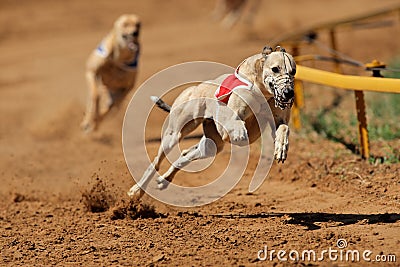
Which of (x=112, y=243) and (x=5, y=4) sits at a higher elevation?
(x=5, y=4)

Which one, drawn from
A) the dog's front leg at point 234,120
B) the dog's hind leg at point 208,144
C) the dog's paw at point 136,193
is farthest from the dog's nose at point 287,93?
the dog's paw at point 136,193

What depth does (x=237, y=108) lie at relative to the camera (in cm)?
428

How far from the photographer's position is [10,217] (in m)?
5.20

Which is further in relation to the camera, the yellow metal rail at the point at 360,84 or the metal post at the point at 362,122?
the metal post at the point at 362,122

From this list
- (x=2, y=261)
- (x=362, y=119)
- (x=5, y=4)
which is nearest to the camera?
(x=2, y=261)

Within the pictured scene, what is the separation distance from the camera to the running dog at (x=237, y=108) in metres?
4.07

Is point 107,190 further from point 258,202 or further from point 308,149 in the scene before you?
point 308,149

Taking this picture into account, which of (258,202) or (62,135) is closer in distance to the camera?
(258,202)

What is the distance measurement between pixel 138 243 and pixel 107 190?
1173 millimetres

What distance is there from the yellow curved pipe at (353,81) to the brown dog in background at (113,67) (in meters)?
2.78

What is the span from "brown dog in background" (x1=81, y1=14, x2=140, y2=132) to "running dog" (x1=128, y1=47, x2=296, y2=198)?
11.6ft

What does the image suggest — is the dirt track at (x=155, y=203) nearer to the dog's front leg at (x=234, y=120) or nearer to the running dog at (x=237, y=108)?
the running dog at (x=237, y=108)

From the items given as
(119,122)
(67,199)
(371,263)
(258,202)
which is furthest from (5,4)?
(371,263)

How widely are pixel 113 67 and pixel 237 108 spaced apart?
4434 millimetres
